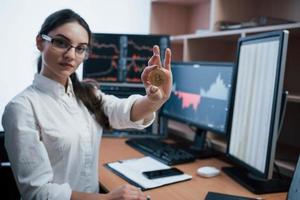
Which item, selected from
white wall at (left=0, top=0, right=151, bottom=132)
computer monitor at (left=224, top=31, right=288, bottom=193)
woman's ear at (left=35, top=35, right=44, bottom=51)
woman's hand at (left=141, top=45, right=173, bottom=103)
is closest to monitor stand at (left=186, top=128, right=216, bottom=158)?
computer monitor at (left=224, top=31, right=288, bottom=193)

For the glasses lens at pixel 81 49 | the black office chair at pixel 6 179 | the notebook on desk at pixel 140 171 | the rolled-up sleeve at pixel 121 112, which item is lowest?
the black office chair at pixel 6 179

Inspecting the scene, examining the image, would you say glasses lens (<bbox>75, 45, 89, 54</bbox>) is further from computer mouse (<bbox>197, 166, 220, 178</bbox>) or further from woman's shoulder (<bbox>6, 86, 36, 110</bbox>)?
computer mouse (<bbox>197, 166, 220, 178</bbox>)

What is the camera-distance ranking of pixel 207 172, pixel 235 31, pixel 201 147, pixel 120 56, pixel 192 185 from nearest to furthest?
pixel 192 185
pixel 207 172
pixel 235 31
pixel 201 147
pixel 120 56

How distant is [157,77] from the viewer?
1176 mm

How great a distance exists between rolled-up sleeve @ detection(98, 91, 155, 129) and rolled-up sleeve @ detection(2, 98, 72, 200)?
14.2 inches

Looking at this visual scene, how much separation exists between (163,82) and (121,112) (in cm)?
24

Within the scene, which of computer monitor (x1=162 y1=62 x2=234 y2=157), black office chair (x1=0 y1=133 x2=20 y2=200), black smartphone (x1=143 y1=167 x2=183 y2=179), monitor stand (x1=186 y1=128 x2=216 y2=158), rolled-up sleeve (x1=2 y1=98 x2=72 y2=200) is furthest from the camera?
monitor stand (x1=186 y1=128 x2=216 y2=158)

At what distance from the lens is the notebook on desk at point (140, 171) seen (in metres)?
1.23

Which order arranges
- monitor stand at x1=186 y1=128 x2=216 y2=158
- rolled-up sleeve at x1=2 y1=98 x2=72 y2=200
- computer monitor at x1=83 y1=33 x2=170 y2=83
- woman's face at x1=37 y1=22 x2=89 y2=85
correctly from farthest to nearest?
computer monitor at x1=83 y1=33 x2=170 y2=83
monitor stand at x1=186 y1=128 x2=216 y2=158
woman's face at x1=37 y1=22 x2=89 y2=85
rolled-up sleeve at x1=2 y1=98 x2=72 y2=200

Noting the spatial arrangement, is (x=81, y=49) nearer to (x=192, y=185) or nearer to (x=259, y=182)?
(x=192, y=185)

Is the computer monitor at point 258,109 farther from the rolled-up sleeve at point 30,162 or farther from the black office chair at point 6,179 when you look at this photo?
the black office chair at point 6,179

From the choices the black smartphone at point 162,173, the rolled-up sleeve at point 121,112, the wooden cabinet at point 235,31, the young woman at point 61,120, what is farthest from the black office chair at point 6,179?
the wooden cabinet at point 235,31

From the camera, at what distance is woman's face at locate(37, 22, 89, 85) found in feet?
3.72

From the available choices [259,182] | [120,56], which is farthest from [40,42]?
[259,182]
